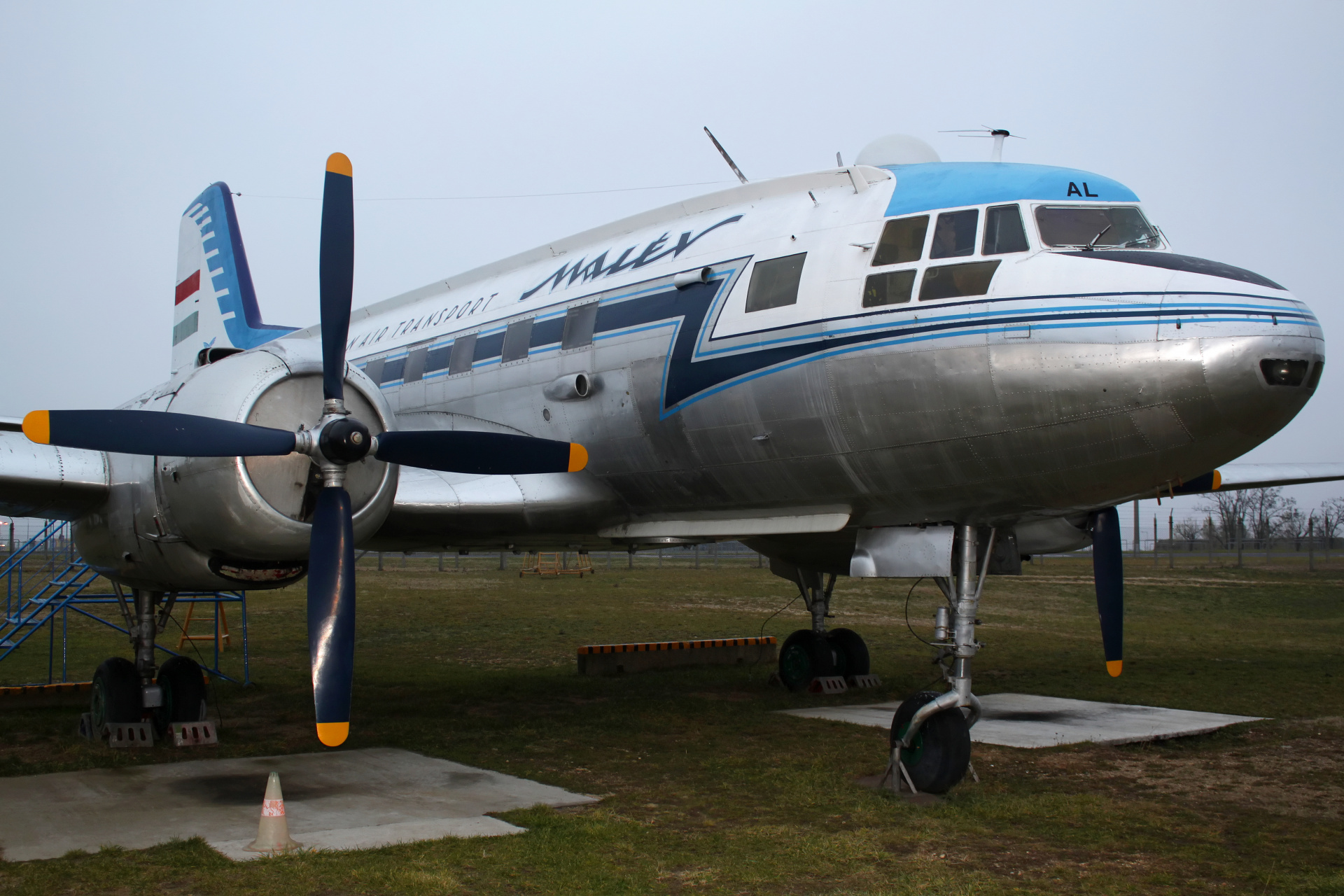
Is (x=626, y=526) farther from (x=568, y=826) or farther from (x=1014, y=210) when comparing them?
(x=1014, y=210)

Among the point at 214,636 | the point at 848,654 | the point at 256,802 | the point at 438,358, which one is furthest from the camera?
the point at 214,636

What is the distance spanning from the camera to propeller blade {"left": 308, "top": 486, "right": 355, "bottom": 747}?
23.3 ft

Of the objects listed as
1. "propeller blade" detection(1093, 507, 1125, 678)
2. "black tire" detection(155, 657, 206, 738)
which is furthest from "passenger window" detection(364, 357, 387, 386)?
"propeller blade" detection(1093, 507, 1125, 678)

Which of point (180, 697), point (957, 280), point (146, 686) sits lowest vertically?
point (180, 697)

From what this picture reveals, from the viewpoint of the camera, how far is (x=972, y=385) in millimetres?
Result: 7223

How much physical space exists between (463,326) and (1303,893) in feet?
29.8

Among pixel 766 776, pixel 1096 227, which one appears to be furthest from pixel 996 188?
pixel 766 776

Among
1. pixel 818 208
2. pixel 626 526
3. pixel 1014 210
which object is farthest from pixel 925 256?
pixel 626 526

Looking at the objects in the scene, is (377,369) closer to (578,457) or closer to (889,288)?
(578,457)

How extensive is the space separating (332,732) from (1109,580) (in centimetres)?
692

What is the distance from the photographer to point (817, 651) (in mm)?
13445

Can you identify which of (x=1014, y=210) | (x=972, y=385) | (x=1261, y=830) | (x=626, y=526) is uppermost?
(x=1014, y=210)

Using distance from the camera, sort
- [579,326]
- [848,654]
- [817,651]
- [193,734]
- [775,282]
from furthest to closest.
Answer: [848,654] → [817,651] → [579,326] → [193,734] → [775,282]

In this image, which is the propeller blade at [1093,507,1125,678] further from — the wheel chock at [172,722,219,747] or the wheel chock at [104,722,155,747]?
the wheel chock at [104,722,155,747]
